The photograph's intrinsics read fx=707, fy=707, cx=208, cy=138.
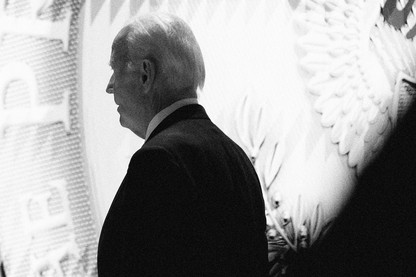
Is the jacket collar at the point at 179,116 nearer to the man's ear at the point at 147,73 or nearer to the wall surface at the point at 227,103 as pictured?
the man's ear at the point at 147,73

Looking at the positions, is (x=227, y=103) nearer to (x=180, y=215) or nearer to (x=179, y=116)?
(x=179, y=116)

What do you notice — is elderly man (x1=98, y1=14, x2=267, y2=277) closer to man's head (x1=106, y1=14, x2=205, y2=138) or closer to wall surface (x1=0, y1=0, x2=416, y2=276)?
man's head (x1=106, y1=14, x2=205, y2=138)

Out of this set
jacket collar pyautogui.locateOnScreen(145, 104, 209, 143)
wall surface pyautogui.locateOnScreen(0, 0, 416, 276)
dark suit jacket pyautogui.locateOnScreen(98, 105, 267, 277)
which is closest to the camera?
dark suit jacket pyautogui.locateOnScreen(98, 105, 267, 277)

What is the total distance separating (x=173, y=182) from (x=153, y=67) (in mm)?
193

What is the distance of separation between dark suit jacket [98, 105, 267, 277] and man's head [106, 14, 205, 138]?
56 millimetres

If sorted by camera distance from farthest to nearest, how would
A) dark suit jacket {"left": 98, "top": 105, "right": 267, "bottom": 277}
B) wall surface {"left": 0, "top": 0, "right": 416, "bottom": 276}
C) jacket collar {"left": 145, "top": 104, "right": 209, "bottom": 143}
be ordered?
1. wall surface {"left": 0, "top": 0, "right": 416, "bottom": 276}
2. jacket collar {"left": 145, "top": 104, "right": 209, "bottom": 143}
3. dark suit jacket {"left": 98, "top": 105, "right": 267, "bottom": 277}

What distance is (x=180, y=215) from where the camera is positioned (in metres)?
0.82

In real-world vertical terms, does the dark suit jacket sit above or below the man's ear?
below

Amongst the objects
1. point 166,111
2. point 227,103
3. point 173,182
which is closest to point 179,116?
point 166,111

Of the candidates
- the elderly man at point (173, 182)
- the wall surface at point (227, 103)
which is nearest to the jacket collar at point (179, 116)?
the elderly man at point (173, 182)

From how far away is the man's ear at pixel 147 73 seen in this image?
37.0 inches

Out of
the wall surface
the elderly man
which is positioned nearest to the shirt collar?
the elderly man

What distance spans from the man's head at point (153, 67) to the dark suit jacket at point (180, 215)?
0.06 meters

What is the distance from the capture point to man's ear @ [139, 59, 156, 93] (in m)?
0.94
